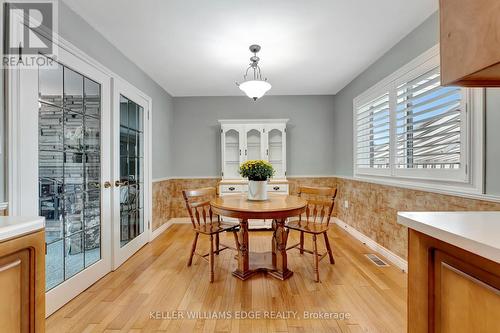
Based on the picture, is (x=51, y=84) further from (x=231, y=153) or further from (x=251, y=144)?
(x=251, y=144)

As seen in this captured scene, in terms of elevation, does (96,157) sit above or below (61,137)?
below

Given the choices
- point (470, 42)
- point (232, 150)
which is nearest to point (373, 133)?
point (232, 150)

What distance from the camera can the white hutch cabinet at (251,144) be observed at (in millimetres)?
4336

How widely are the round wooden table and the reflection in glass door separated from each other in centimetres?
122

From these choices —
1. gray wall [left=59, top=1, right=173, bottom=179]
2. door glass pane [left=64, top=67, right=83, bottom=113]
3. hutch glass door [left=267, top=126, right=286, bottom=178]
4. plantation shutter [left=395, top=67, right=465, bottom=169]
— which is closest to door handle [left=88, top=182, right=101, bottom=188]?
door glass pane [left=64, top=67, right=83, bottom=113]

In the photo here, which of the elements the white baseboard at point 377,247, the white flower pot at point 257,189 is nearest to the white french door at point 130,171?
the white flower pot at point 257,189

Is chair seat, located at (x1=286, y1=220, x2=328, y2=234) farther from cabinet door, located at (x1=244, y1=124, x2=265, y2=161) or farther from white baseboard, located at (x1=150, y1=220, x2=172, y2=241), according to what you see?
white baseboard, located at (x1=150, y1=220, x2=172, y2=241)

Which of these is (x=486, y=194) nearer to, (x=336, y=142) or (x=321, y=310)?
(x=321, y=310)

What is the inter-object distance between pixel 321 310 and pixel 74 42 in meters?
3.02

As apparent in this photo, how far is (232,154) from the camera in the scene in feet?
14.7

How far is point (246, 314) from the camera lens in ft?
5.95

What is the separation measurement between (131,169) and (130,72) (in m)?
1.22

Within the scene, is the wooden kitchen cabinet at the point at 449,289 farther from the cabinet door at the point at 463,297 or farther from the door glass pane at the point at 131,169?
the door glass pane at the point at 131,169

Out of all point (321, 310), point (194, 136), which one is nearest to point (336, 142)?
point (194, 136)
